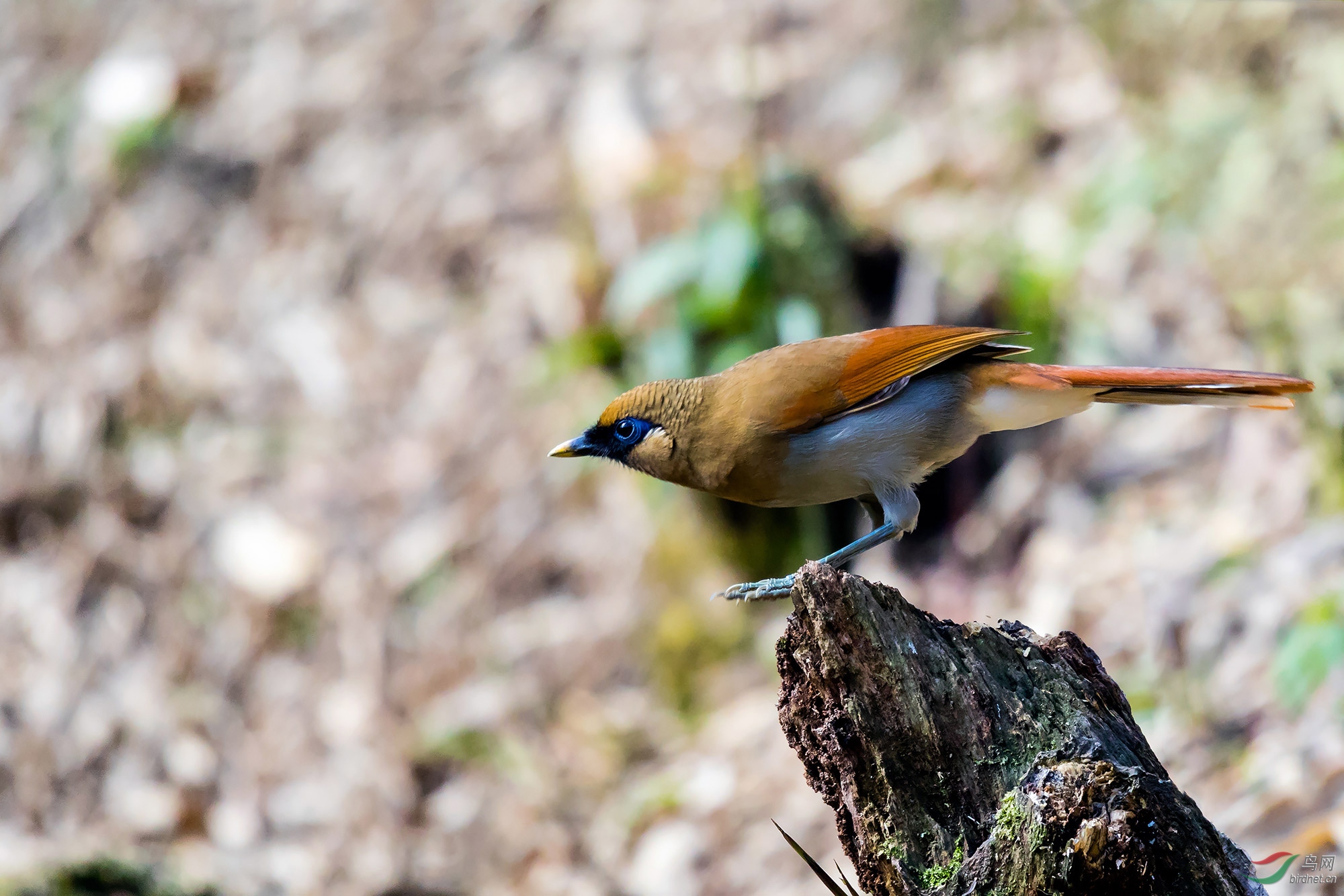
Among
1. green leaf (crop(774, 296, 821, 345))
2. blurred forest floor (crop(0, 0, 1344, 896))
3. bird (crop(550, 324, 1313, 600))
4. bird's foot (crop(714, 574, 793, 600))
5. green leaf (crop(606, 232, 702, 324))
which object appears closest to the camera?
bird's foot (crop(714, 574, 793, 600))

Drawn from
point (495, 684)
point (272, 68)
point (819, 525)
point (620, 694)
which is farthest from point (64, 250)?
point (819, 525)

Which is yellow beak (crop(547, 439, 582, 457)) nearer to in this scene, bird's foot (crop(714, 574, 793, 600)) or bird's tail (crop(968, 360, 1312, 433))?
bird's foot (crop(714, 574, 793, 600))

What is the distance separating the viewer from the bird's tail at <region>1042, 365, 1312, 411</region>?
3.38m

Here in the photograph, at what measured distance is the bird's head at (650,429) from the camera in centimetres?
396

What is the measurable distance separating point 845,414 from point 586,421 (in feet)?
10.6

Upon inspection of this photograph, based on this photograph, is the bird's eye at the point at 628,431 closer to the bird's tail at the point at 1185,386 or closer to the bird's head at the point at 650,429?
the bird's head at the point at 650,429

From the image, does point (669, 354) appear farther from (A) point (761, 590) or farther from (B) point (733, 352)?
(A) point (761, 590)

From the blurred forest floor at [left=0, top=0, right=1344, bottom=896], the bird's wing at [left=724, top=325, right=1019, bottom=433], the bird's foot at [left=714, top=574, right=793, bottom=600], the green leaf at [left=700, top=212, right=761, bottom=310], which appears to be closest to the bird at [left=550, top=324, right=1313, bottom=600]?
the bird's wing at [left=724, top=325, right=1019, bottom=433]

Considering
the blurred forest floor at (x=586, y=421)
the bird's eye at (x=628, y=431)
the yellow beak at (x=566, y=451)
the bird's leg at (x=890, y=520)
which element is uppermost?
the bird's eye at (x=628, y=431)

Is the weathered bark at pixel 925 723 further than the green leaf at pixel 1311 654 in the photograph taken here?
No

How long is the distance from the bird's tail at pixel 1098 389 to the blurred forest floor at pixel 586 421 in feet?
3.48

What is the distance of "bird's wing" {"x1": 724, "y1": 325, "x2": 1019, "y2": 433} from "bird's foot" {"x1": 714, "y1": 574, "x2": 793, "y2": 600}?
626 mm

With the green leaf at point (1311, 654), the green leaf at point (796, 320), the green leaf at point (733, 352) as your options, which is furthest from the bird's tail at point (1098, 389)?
the green leaf at point (733, 352)

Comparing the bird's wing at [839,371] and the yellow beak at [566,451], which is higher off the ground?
the bird's wing at [839,371]
